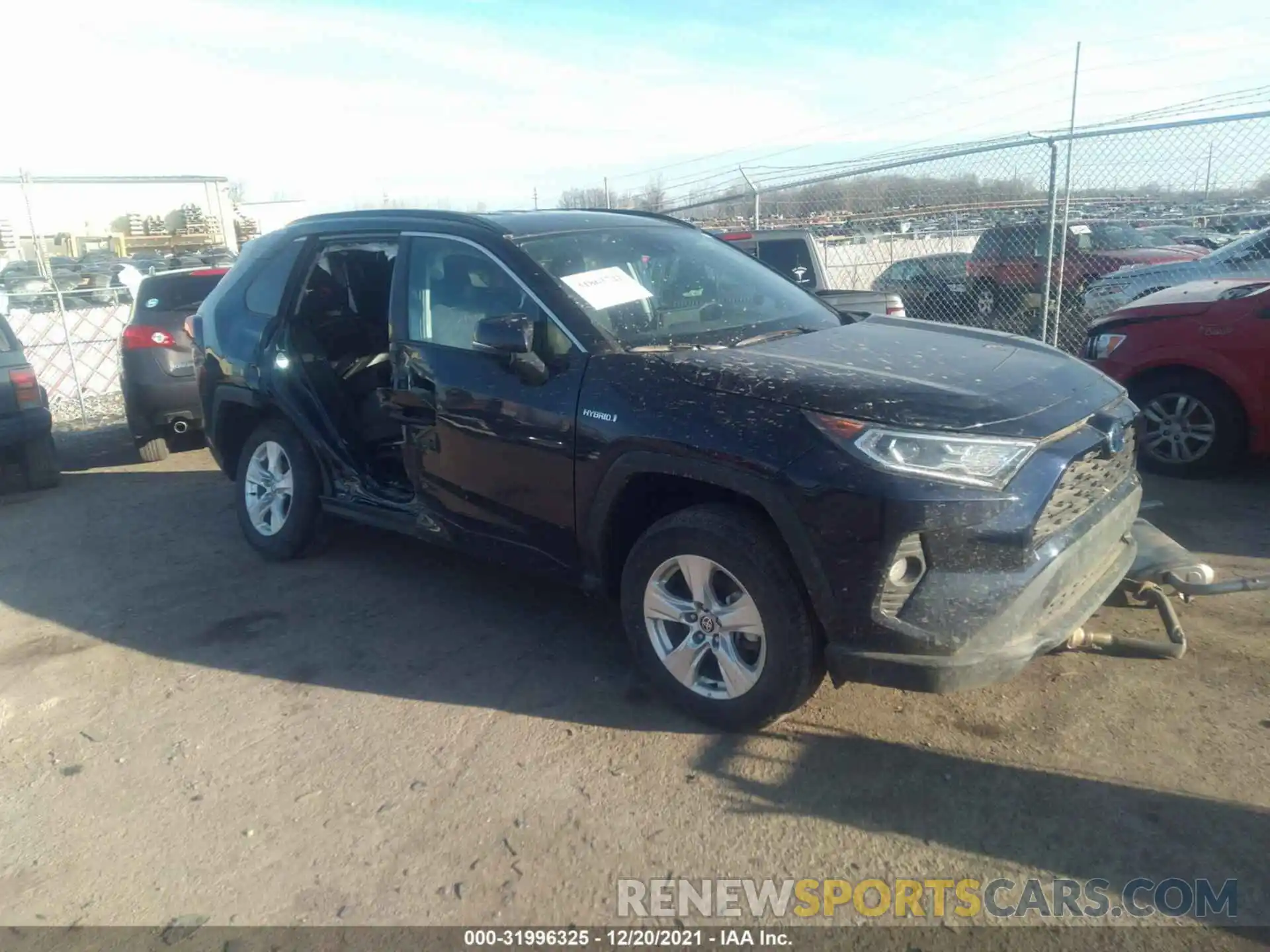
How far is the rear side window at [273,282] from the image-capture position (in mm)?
5539

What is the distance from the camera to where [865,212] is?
11.3 meters

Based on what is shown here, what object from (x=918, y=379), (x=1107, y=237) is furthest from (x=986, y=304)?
(x=918, y=379)

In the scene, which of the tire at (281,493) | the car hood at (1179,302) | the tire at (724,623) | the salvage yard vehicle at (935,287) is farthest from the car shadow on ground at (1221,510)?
the salvage yard vehicle at (935,287)

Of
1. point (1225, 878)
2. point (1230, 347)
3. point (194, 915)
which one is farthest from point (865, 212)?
point (194, 915)

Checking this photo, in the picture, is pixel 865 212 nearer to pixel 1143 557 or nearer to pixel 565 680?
pixel 1143 557

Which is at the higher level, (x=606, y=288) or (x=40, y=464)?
(x=606, y=288)

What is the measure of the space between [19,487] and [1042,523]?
7978mm

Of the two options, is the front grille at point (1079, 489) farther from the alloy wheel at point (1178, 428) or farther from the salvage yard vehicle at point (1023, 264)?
the salvage yard vehicle at point (1023, 264)

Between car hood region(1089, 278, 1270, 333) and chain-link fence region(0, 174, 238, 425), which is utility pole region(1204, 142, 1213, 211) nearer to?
car hood region(1089, 278, 1270, 333)

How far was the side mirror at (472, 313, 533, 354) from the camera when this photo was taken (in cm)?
382

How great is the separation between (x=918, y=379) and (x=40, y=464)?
7.24 metres

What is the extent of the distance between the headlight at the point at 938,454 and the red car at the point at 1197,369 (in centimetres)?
368

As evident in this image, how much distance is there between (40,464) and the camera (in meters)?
7.68

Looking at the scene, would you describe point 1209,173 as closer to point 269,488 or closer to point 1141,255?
point 1141,255
